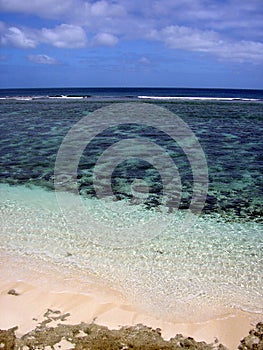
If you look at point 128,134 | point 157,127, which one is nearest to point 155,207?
point 128,134

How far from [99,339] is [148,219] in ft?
16.1

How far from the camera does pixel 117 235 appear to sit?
28.3 feet

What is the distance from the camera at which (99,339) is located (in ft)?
15.8

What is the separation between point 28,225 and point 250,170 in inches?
369

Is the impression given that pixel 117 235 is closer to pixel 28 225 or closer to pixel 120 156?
pixel 28 225

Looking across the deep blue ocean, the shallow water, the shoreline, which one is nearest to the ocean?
the shallow water

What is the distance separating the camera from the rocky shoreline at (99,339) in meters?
4.66

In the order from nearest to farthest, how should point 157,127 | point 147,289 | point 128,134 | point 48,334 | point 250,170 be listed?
point 48,334 < point 147,289 < point 250,170 < point 128,134 < point 157,127

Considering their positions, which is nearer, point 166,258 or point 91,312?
point 91,312

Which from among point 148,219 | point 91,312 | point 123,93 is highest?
point 123,93

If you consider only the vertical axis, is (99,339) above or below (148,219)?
below

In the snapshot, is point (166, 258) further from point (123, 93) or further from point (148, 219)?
point (123, 93)

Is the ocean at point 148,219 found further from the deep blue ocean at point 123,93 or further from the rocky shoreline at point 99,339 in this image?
the deep blue ocean at point 123,93

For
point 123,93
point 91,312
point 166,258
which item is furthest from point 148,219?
point 123,93
